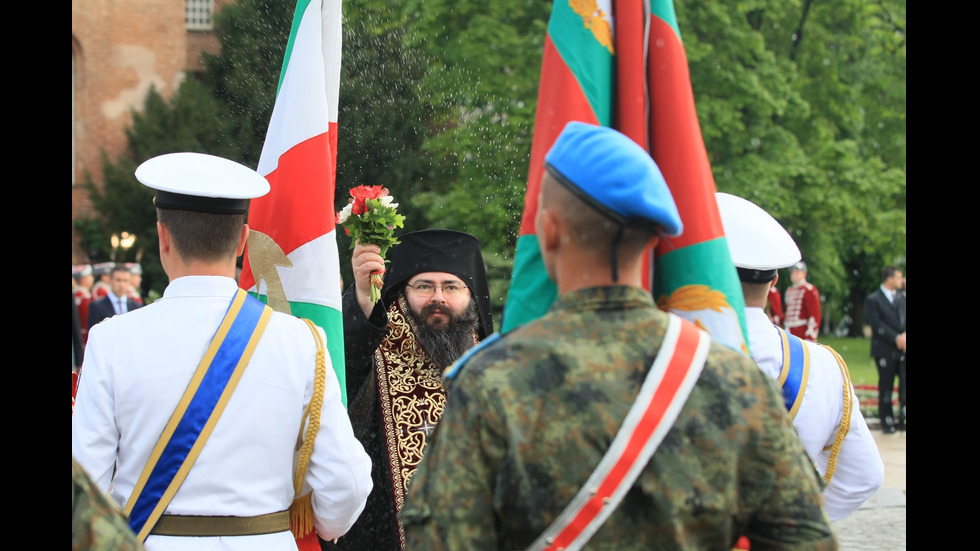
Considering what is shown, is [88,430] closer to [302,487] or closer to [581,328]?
[302,487]

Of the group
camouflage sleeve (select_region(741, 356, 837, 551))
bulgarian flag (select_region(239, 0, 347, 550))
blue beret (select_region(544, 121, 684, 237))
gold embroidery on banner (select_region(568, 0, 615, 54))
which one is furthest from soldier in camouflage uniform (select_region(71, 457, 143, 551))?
bulgarian flag (select_region(239, 0, 347, 550))

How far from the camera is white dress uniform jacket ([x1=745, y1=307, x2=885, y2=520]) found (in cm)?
369

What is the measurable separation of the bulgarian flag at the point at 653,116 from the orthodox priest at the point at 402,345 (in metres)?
1.97

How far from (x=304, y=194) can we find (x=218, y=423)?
4.77 ft

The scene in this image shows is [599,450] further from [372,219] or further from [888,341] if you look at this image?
[888,341]

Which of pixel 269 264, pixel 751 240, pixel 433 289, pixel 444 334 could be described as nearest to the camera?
pixel 751 240

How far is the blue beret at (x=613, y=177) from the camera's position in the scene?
6.59ft

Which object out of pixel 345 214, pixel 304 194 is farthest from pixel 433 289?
pixel 304 194

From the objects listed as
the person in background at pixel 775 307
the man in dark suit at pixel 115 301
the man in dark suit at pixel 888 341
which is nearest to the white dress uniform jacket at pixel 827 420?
the man in dark suit at pixel 888 341

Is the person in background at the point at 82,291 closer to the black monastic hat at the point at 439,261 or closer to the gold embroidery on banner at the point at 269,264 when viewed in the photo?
the black monastic hat at the point at 439,261

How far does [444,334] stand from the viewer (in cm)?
494

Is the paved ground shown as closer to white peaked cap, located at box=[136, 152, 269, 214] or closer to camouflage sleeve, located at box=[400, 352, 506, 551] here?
white peaked cap, located at box=[136, 152, 269, 214]

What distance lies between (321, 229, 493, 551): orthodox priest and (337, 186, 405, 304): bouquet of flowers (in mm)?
40
